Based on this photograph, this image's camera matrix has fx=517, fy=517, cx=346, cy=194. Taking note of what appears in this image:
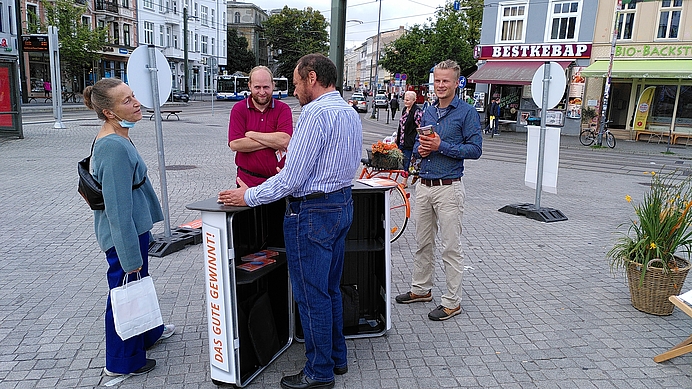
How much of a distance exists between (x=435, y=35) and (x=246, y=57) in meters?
48.1

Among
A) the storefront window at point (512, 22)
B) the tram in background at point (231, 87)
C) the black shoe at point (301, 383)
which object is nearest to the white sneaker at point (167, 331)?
the black shoe at point (301, 383)

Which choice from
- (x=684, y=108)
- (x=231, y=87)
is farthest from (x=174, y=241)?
(x=231, y=87)

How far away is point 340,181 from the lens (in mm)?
3035

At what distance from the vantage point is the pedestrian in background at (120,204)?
3.03 metres

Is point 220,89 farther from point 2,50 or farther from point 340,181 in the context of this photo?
point 340,181

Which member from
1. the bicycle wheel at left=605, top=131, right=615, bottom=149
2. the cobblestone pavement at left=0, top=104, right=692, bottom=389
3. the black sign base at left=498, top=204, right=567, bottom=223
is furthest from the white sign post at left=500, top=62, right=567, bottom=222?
the bicycle wheel at left=605, top=131, right=615, bottom=149

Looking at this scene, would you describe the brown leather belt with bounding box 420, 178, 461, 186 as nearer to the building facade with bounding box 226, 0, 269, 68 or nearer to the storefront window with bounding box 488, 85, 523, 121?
the storefront window with bounding box 488, 85, 523, 121

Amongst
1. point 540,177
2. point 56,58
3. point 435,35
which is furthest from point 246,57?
point 540,177

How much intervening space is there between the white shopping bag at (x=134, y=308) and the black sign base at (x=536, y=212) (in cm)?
642

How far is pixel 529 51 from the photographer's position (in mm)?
26078

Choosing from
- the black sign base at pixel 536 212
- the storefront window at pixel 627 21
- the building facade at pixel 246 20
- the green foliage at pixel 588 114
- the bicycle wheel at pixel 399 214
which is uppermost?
the building facade at pixel 246 20

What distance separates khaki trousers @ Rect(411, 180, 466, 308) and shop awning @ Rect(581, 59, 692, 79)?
21.3 meters

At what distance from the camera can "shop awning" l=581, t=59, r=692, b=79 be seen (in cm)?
2142

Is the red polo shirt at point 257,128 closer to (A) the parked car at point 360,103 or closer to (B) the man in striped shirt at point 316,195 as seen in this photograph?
(B) the man in striped shirt at point 316,195
